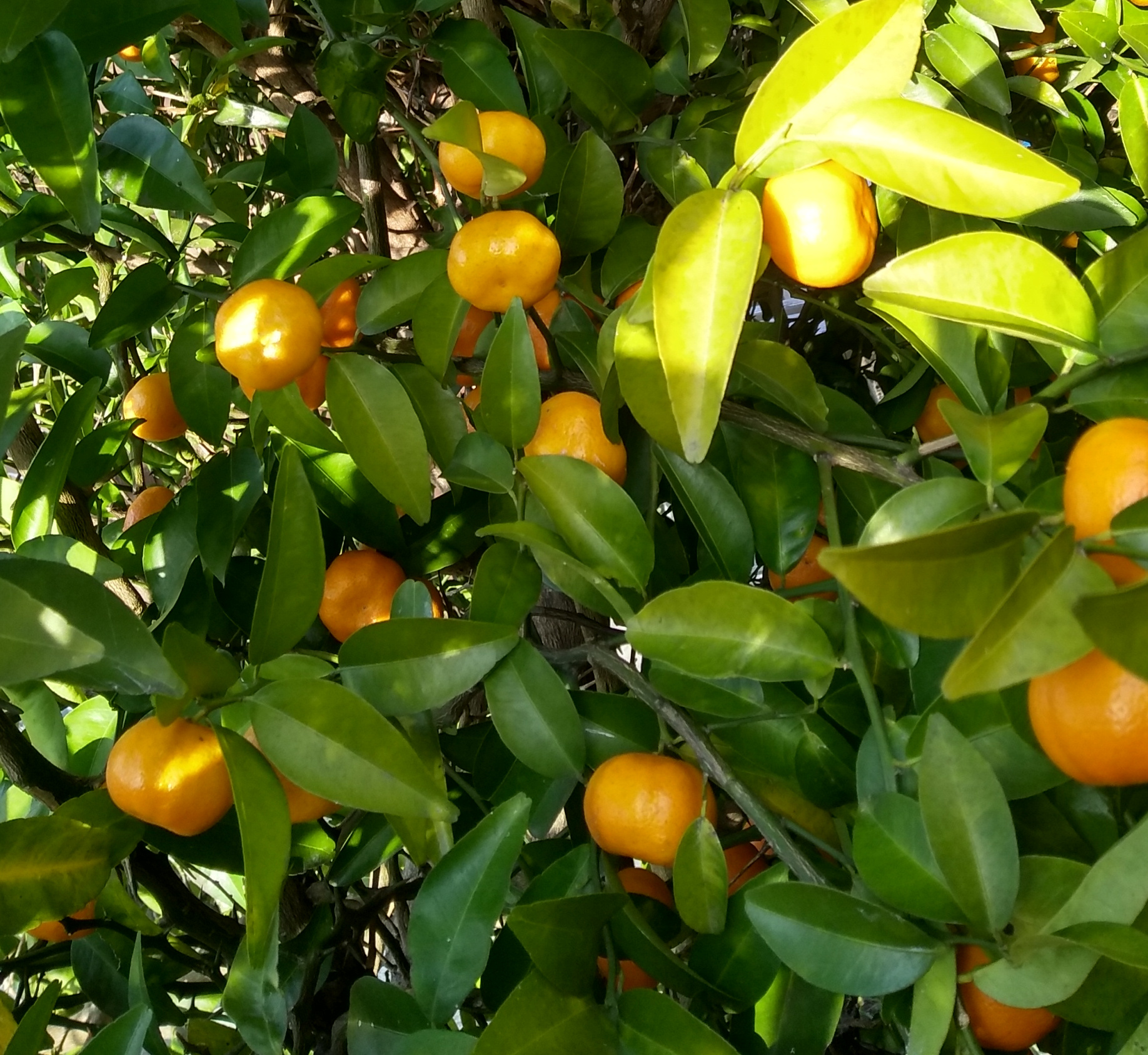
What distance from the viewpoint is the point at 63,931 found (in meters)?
0.80

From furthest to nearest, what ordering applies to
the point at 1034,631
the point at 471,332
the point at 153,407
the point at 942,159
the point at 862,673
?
the point at 153,407
the point at 471,332
the point at 862,673
the point at 942,159
the point at 1034,631

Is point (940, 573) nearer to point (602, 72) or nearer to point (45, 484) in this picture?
point (602, 72)

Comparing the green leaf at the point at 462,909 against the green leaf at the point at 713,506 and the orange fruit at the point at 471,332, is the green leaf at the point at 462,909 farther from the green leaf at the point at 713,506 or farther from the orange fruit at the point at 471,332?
the orange fruit at the point at 471,332

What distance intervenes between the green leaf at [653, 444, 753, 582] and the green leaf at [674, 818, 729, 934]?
0.17 m

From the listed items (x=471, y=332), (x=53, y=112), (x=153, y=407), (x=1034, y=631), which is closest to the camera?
(x=1034, y=631)

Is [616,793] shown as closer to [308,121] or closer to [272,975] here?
[272,975]

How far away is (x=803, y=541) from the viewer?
2.15ft

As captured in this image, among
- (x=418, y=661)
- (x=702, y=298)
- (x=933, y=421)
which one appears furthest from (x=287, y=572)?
(x=933, y=421)

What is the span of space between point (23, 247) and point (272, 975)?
666 millimetres

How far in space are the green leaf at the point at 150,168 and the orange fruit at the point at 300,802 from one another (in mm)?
451

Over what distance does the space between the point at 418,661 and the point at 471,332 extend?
0.30m

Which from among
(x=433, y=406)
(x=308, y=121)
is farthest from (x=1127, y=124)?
(x=308, y=121)

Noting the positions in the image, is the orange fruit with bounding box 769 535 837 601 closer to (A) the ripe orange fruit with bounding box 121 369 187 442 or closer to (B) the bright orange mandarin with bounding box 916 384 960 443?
(B) the bright orange mandarin with bounding box 916 384 960 443

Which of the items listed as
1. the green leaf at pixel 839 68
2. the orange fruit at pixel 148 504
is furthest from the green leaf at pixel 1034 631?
the orange fruit at pixel 148 504
